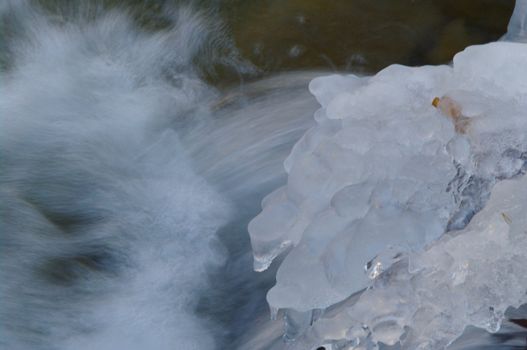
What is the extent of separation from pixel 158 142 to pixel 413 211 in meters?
2.29

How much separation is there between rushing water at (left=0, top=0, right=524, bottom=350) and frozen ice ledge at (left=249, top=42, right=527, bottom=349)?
0.98 meters

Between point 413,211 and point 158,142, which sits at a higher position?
point 413,211

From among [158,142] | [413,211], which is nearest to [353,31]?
[158,142]

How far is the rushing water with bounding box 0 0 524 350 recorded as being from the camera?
354cm

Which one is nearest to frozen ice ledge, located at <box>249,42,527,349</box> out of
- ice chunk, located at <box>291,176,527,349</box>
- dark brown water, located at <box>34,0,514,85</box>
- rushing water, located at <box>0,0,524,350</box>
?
ice chunk, located at <box>291,176,527,349</box>

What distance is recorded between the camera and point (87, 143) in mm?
4266

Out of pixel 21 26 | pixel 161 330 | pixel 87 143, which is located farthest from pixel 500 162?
pixel 21 26

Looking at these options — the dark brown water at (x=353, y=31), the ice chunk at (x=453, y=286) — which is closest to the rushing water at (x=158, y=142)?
the dark brown water at (x=353, y=31)

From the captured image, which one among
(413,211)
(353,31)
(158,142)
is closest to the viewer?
(413,211)

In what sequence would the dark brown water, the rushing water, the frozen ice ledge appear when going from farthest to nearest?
the dark brown water, the rushing water, the frozen ice ledge

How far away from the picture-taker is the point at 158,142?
4316 millimetres

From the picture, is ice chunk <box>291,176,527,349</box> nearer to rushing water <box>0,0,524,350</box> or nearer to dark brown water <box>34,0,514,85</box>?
rushing water <box>0,0,524,350</box>

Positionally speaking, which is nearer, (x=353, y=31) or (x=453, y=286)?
(x=453, y=286)

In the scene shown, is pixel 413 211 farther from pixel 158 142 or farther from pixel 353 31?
pixel 353 31
